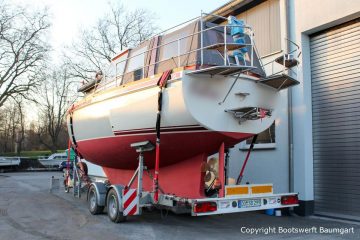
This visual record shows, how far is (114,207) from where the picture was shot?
8898 mm

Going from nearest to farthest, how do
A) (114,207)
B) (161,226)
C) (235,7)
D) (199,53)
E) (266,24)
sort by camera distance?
(199,53)
(161,226)
(114,207)
(266,24)
(235,7)

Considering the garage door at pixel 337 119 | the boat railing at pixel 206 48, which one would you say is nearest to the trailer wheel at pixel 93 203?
the boat railing at pixel 206 48

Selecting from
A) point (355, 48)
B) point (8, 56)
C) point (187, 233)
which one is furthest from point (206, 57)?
point (8, 56)

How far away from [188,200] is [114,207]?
8.01 ft

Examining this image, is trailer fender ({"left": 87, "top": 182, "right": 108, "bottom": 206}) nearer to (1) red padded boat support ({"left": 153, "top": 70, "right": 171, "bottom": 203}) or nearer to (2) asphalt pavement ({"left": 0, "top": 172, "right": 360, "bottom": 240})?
(2) asphalt pavement ({"left": 0, "top": 172, "right": 360, "bottom": 240})

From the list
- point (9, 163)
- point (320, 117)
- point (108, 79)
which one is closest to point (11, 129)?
point (9, 163)

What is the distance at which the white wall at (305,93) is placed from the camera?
9797 mm

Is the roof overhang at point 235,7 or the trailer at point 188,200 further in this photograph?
the roof overhang at point 235,7

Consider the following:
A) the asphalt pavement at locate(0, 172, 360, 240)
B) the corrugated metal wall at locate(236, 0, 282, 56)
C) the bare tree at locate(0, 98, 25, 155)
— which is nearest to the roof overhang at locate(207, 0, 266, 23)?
the corrugated metal wall at locate(236, 0, 282, 56)

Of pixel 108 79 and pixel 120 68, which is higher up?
pixel 120 68

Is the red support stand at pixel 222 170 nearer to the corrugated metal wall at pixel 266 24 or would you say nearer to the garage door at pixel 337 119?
the garage door at pixel 337 119

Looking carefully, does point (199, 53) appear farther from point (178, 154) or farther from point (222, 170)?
point (222, 170)

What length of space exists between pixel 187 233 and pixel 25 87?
35.5m

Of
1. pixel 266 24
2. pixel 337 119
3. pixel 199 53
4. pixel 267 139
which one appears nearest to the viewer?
pixel 199 53
